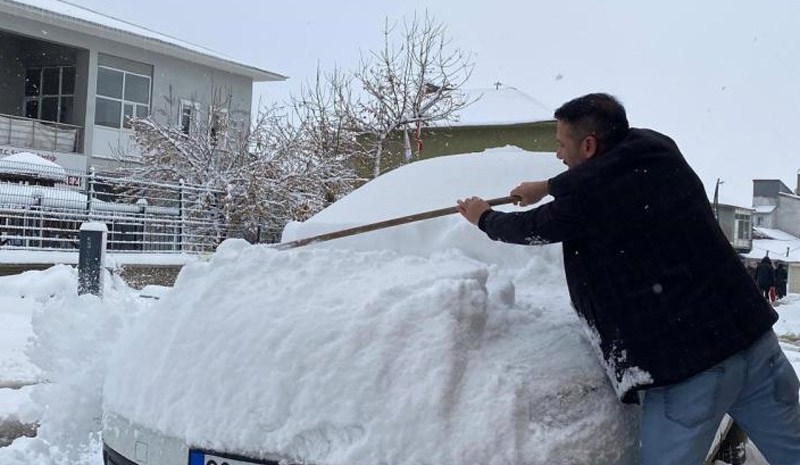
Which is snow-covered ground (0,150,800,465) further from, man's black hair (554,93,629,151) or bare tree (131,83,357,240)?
bare tree (131,83,357,240)

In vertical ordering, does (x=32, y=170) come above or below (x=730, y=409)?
above

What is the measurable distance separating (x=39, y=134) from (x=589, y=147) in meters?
20.1

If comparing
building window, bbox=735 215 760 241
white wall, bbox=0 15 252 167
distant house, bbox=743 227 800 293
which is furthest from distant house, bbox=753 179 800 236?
white wall, bbox=0 15 252 167

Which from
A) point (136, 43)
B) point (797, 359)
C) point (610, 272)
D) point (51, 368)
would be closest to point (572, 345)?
point (610, 272)

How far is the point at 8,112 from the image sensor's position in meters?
21.7

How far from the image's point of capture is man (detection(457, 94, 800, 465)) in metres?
1.95

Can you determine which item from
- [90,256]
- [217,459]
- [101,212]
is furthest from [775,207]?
[217,459]

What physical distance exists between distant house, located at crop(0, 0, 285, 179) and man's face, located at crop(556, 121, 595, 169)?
19385 millimetres

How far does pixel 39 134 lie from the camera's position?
19.6m

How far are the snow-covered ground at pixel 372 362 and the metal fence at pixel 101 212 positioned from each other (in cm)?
958

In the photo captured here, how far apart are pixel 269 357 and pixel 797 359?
9.16 m

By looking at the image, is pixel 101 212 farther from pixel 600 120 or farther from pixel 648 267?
pixel 648 267

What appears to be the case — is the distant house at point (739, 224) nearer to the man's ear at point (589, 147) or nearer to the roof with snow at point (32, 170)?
the roof with snow at point (32, 170)

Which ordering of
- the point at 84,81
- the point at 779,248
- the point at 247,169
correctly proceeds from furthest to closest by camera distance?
the point at 779,248 → the point at 84,81 → the point at 247,169
